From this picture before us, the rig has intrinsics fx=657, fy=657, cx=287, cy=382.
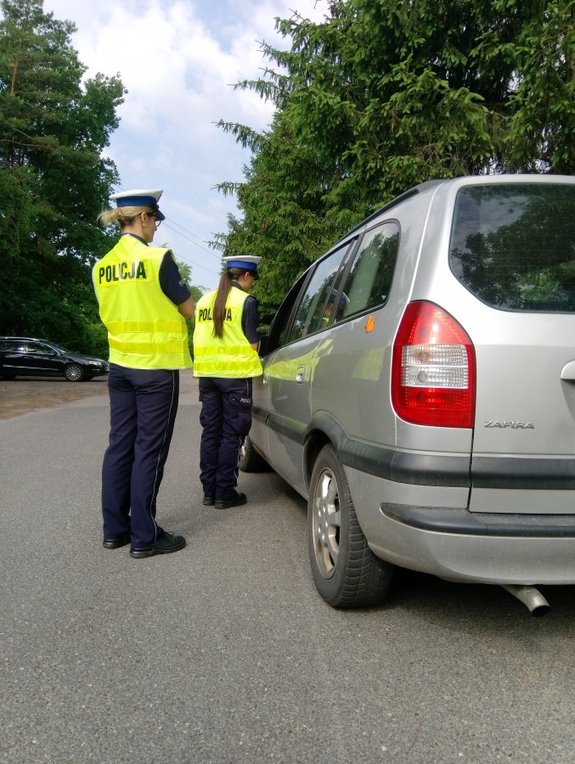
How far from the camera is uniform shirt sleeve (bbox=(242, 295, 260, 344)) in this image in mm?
4676

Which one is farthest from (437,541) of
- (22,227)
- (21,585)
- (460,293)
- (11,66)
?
(11,66)

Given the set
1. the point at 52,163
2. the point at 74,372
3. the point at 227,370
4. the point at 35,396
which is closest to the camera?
the point at 227,370

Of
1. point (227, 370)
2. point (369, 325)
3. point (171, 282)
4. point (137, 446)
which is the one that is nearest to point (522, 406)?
point (369, 325)

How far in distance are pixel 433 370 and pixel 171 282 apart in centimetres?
186

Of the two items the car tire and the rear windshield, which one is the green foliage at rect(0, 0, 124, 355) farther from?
the rear windshield

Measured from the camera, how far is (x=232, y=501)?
4.81 meters

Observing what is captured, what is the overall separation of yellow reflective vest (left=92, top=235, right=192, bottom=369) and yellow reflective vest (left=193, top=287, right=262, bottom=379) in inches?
38.4

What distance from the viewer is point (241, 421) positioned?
4.69 m

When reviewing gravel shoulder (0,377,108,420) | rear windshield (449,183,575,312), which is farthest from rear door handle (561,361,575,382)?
gravel shoulder (0,377,108,420)

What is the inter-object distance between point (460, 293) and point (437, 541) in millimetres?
838

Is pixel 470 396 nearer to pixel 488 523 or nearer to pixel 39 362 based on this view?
pixel 488 523

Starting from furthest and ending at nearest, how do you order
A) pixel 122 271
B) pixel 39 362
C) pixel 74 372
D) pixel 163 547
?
pixel 74 372, pixel 39 362, pixel 163 547, pixel 122 271

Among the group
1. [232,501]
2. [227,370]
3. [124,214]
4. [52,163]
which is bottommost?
[232,501]

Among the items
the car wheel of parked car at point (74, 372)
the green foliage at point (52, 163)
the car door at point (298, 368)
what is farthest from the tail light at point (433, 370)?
the green foliage at point (52, 163)
